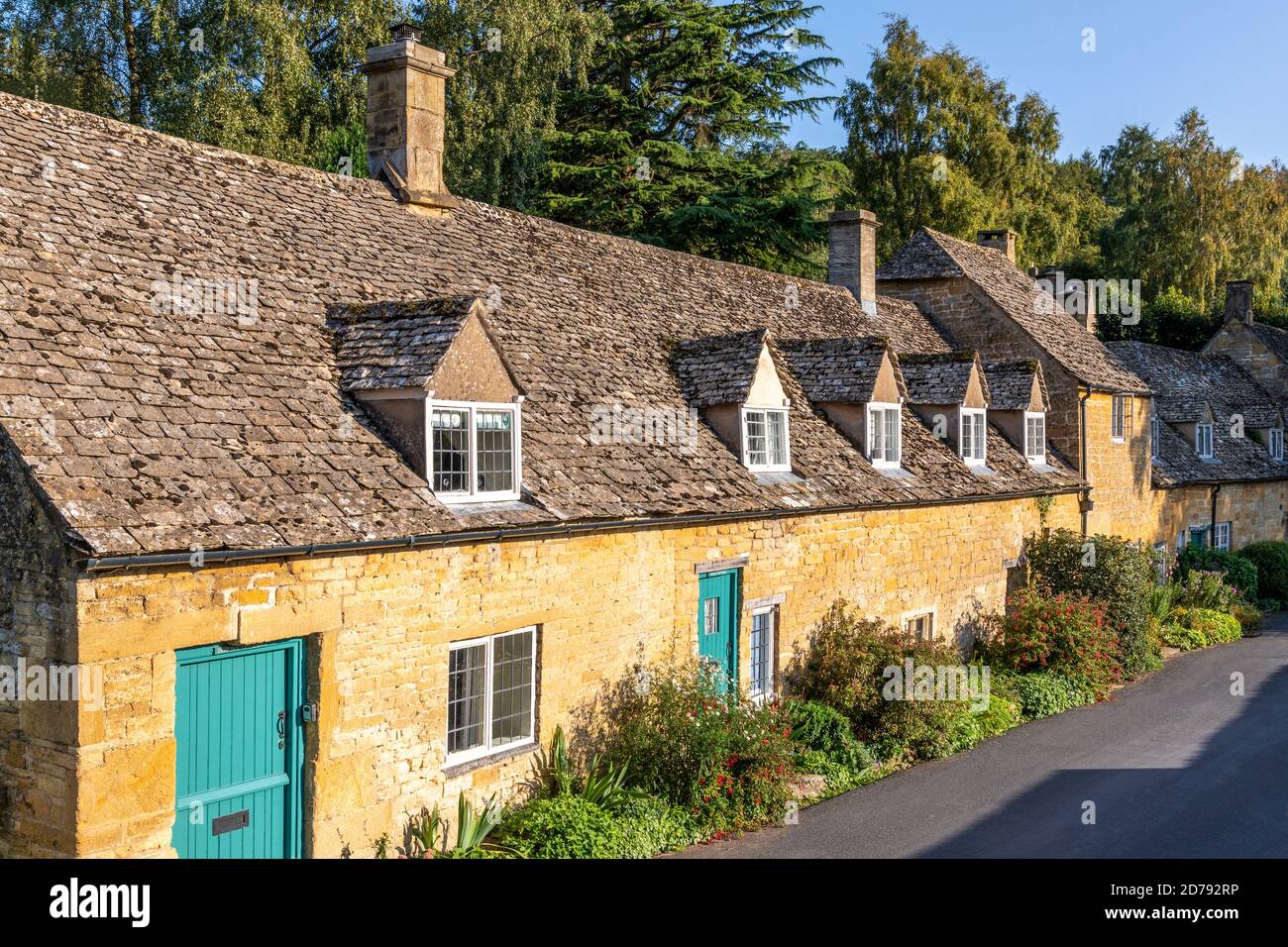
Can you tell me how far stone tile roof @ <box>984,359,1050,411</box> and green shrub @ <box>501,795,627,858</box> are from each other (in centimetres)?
1548

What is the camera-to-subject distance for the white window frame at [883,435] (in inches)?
759

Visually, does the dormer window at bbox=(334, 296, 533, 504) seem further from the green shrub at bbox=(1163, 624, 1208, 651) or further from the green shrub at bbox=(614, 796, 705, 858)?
the green shrub at bbox=(1163, 624, 1208, 651)

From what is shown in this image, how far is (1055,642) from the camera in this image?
21203mm

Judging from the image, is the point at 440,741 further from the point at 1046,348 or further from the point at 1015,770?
the point at 1046,348

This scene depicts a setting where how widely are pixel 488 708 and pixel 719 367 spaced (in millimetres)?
7165

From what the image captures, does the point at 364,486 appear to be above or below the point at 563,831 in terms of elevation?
above

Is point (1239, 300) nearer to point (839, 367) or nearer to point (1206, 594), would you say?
point (1206, 594)

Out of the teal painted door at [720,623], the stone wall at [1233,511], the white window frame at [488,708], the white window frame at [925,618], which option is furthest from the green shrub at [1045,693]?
the stone wall at [1233,511]

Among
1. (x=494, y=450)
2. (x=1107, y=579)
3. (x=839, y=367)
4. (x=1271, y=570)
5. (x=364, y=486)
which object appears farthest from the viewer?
(x=1271, y=570)

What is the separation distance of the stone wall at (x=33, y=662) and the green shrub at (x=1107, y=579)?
62.1ft

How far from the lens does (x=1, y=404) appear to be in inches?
348

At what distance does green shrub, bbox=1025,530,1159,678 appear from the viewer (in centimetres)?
2289

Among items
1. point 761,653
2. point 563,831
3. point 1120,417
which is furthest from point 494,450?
point 1120,417
